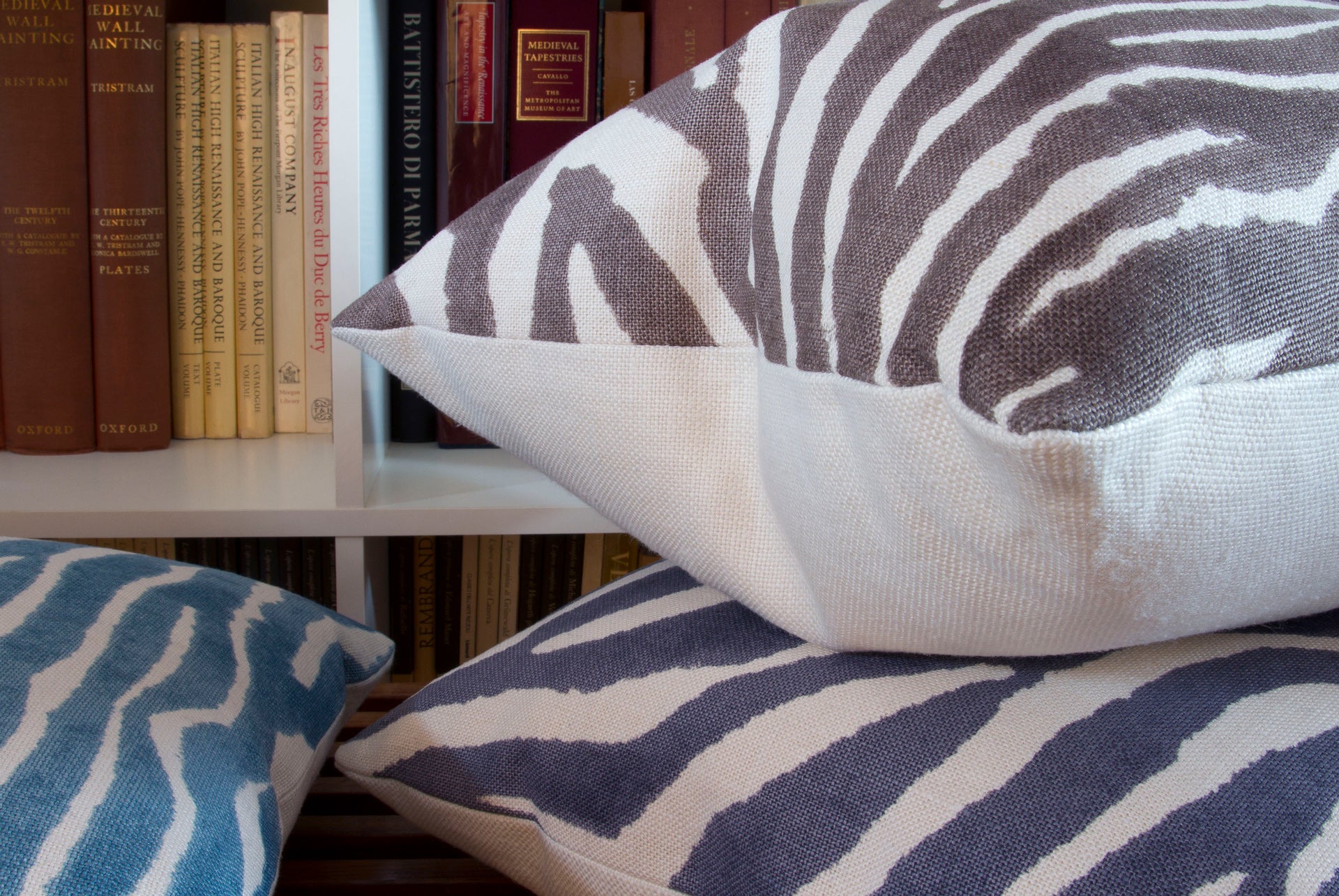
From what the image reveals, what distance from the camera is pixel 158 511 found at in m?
0.70

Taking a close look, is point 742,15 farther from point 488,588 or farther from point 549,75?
point 488,588

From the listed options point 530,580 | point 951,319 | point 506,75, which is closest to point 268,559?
point 530,580

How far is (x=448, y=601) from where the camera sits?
3.04ft

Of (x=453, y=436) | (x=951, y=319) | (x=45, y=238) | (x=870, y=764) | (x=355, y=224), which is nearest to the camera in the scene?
(x=951, y=319)

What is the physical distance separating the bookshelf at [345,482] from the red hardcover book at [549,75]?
10 cm

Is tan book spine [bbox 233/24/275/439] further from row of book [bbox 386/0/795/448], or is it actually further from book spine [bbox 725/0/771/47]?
book spine [bbox 725/0/771/47]

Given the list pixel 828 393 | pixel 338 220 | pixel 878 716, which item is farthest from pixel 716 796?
pixel 338 220

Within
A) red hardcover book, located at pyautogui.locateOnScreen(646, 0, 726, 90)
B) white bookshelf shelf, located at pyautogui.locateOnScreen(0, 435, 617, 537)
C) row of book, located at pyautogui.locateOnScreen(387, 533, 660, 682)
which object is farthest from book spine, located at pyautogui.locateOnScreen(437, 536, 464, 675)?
red hardcover book, located at pyautogui.locateOnScreen(646, 0, 726, 90)

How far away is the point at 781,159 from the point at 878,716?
0.22 m

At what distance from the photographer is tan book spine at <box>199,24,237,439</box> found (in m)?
0.83

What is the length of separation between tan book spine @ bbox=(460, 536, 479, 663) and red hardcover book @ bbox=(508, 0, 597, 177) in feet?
1.08

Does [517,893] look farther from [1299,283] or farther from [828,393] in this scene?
[1299,283]

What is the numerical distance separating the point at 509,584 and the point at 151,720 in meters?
0.52

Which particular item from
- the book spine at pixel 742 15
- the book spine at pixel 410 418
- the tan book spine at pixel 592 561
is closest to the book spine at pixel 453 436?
the book spine at pixel 410 418
